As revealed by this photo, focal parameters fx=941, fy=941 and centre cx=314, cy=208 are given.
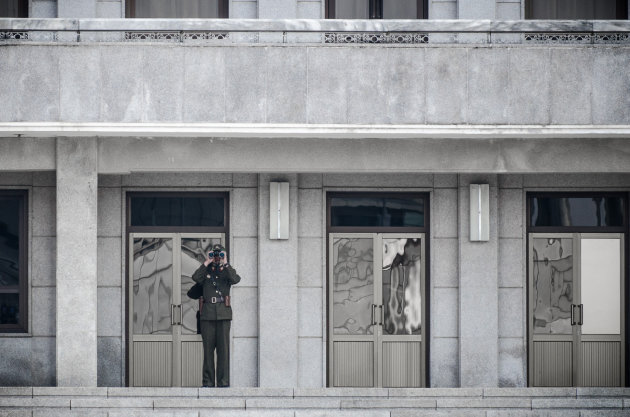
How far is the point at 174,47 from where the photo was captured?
14320 mm

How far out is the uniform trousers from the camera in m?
14.5

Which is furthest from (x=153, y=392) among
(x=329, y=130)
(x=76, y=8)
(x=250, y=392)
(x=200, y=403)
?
(x=76, y=8)

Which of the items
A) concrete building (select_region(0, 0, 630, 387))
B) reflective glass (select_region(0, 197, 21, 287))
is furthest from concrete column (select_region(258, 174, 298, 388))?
reflective glass (select_region(0, 197, 21, 287))

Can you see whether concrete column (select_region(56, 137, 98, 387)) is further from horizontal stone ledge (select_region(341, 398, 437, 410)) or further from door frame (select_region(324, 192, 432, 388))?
horizontal stone ledge (select_region(341, 398, 437, 410))

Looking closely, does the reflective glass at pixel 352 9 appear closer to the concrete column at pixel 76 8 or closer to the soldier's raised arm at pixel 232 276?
the concrete column at pixel 76 8

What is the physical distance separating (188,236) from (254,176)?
1.53 metres

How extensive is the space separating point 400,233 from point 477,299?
1705mm

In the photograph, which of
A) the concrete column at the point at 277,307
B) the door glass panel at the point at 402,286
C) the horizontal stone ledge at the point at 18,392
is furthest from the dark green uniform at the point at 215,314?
the door glass panel at the point at 402,286

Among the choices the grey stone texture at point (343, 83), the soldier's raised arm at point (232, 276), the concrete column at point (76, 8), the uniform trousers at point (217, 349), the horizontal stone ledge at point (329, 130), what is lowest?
the uniform trousers at point (217, 349)

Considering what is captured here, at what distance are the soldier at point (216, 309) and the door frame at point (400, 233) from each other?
2.12 m

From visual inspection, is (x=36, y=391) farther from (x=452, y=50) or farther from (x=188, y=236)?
(x=452, y=50)

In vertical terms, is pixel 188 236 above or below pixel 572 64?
below

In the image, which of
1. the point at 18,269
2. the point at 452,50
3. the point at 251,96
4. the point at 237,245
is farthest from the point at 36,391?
the point at 452,50

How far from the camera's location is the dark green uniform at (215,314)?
1450cm
